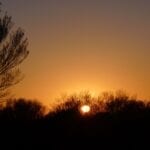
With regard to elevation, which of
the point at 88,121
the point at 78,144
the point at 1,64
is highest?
the point at 1,64

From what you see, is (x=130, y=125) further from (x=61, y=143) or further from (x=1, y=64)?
(x=1, y=64)

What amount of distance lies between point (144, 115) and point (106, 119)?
5.05 feet

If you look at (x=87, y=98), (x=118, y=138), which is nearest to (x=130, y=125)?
(x=118, y=138)

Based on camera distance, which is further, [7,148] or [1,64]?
[1,64]

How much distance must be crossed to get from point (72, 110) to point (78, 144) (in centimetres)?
279

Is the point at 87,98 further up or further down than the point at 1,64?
further up

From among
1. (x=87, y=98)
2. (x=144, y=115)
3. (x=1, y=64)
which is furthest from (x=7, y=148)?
(x=87, y=98)

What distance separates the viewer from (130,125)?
21.1 meters

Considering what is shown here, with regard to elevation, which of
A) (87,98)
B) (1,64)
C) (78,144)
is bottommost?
(78,144)

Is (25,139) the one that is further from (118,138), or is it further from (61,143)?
(118,138)

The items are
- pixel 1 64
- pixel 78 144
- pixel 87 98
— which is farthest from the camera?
pixel 87 98

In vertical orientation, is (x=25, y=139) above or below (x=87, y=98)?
below

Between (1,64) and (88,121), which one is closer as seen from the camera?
(88,121)

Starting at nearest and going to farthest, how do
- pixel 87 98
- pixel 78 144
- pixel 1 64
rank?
pixel 78 144
pixel 1 64
pixel 87 98
